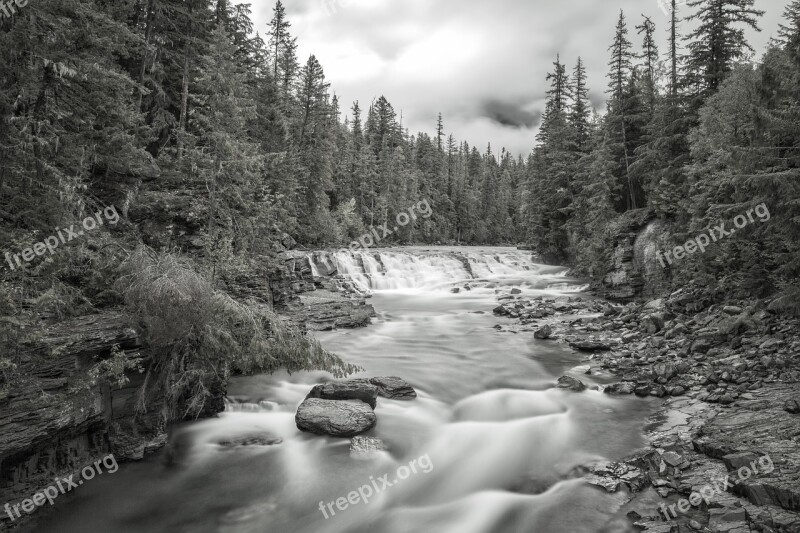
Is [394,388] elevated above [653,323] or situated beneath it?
situated beneath

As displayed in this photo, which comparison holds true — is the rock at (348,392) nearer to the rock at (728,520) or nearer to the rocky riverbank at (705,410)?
the rocky riverbank at (705,410)

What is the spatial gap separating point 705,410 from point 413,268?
24.9 metres

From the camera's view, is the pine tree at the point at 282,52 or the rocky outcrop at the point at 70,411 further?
the pine tree at the point at 282,52

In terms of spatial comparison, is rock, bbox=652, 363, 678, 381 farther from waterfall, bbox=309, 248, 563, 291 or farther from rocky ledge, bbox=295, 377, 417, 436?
waterfall, bbox=309, 248, 563, 291

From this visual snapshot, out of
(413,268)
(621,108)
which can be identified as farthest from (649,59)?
(413,268)

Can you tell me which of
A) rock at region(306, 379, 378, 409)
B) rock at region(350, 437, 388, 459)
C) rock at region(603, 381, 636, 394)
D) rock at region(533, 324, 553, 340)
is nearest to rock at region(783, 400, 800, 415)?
rock at region(603, 381, 636, 394)

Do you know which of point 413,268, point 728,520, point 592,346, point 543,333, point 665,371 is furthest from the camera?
point 413,268

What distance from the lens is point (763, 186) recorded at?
7109 millimetres

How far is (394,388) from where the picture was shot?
9891 millimetres

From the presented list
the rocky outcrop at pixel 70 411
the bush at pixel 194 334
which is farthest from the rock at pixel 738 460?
the rocky outcrop at pixel 70 411

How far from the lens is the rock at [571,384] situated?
10.0 metres

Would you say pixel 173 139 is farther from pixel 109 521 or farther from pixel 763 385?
pixel 763 385

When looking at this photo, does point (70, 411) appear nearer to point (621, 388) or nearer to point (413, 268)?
point (621, 388)

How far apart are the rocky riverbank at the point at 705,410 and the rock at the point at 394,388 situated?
3.89 meters
